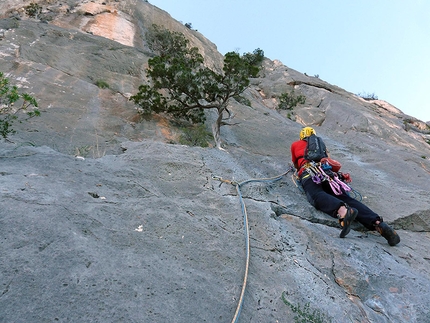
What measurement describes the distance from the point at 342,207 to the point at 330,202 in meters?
0.21

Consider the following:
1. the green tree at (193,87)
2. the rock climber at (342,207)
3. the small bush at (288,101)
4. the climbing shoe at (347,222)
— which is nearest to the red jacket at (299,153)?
the rock climber at (342,207)

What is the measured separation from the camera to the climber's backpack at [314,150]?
5.48 m

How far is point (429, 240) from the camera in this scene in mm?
4840

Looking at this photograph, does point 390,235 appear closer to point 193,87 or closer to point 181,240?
point 181,240

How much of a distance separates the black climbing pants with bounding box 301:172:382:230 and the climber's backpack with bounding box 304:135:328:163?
43 centimetres

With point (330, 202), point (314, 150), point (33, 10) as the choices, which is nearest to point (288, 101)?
point (314, 150)

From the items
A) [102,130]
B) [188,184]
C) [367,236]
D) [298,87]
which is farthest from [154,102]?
[298,87]

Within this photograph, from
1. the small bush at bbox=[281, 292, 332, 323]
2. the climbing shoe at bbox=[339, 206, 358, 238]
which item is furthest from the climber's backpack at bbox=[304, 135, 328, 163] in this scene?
the small bush at bbox=[281, 292, 332, 323]

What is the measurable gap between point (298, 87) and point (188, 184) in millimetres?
18025

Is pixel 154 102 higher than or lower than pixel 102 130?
higher

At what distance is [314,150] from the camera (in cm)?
556

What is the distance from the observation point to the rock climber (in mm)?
4174

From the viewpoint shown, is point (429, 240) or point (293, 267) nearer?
point (293, 267)

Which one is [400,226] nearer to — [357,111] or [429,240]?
[429,240]
